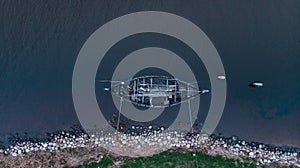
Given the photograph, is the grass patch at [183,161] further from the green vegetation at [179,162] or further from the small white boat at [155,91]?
the small white boat at [155,91]

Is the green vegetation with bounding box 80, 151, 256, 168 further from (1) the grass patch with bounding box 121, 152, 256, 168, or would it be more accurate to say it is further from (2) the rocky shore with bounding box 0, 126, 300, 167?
(2) the rocky shore with bounding box 0, 126, 300, 167

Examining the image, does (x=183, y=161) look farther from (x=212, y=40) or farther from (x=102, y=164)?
(x=212, y=40)

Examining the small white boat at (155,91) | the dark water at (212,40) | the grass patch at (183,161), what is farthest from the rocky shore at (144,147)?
the small white boat at (155,91)

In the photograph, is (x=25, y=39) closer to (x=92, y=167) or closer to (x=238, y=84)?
(x=92, y=167)

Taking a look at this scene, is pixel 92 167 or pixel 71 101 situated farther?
pixel 71 101

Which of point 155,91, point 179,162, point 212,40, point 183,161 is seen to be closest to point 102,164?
point 179,162

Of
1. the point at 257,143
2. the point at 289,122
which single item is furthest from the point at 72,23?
the point at 289,122
